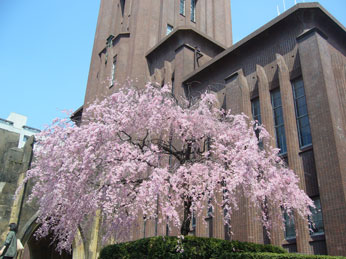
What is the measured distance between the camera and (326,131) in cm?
1305

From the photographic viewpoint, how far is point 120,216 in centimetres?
1112

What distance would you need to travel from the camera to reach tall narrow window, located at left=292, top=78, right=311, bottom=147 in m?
14.4

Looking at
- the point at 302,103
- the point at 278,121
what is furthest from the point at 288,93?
the point at 278,121

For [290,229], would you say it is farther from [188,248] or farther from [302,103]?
[188,248]

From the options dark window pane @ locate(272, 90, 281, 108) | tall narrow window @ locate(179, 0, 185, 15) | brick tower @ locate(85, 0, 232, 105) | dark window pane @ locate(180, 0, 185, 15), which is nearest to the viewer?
dark window pane @ locate(272, 90, 281, 108)

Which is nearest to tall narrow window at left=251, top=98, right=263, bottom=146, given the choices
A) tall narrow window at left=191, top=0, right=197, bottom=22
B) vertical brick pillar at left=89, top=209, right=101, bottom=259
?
vertical brick pillar at left=89, top=209, right=101, bottom=259

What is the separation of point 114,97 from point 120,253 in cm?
573

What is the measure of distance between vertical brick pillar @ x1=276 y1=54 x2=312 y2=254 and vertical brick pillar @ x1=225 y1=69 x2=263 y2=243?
1826 millimetres

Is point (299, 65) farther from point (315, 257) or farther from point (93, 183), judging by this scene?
point (93, 183)

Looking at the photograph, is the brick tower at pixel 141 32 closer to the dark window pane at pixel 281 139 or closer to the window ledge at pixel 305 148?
the dark window pane at pixel 281 139

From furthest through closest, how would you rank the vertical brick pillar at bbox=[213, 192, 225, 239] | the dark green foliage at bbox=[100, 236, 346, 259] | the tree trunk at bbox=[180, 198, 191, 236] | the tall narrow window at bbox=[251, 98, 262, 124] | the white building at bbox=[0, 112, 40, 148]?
the white building at bbox=[0, 112, 40, 148]
the tall narrow window at bbox=[251, 98, 262, 124]
the vertical brick pillar at bbox=[213, 192, 225, 239]
the tree trunk at bbox=[180, 198, 191, 236]
the dark green foliage at bbox=[100, 236, 346, 259]

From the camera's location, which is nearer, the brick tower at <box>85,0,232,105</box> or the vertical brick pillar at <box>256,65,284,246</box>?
the vertical brick pillar at <box>256,65,284,246</box>

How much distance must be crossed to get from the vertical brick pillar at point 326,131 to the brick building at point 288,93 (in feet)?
0.11

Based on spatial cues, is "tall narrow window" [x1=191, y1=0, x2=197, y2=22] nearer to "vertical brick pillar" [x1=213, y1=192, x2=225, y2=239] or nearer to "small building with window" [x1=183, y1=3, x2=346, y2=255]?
"small building with window" [x1=183, y1=3, x2=346, y2=255]
